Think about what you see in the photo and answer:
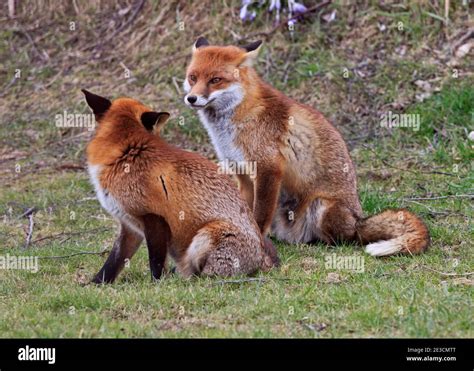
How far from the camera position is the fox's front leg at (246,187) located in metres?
9.02

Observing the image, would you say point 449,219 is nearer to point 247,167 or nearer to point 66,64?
point 247,167

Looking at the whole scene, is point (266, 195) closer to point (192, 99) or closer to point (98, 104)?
point (192, 99)

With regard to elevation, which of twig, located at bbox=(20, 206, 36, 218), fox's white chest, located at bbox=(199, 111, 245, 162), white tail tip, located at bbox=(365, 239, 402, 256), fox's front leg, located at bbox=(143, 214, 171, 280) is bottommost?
twig, located at bbox=(20, 206, 36, 218)

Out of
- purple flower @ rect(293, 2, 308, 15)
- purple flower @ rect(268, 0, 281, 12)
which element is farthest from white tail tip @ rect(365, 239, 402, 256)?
purple flower @ rect(268, 0, 281, 12)

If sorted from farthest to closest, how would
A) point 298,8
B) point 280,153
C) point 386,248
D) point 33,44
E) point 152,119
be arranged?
1. point 33,44
2. point 298,8
3. point 280,153
4. point 386,248
5. point 152,119

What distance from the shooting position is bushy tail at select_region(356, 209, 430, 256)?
8.01 m

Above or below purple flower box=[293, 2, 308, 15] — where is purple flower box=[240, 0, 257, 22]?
below

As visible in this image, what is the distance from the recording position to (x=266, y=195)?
8.57 m

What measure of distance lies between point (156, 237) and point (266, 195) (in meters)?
1.89

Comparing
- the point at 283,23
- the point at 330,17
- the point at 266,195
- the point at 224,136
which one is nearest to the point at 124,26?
the point at 283,23

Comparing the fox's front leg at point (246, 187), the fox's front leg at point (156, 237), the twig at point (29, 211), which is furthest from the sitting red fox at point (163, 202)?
the twig at point (29, 211)

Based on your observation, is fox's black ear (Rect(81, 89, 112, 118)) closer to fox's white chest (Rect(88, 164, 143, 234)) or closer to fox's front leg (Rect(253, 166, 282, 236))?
fox's white chest (Rect(88, 164, 143, 234))

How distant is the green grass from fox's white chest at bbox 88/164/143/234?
557 mm

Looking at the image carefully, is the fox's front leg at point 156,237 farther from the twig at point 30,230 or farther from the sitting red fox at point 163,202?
the twig at point 30,230
